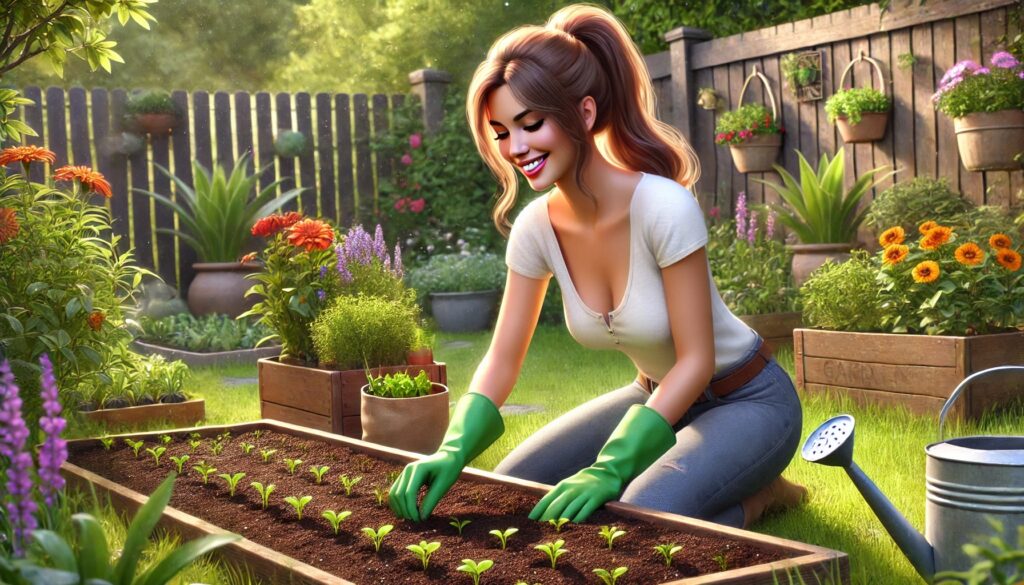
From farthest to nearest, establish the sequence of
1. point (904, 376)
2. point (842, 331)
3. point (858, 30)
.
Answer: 1. point (858, 30)
2. point (842, 331)
3. point (904, 376)

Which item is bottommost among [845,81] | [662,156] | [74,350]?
[74,350]

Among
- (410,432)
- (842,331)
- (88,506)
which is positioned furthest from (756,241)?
(88,506)

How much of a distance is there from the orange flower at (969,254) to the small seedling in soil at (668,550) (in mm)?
2320

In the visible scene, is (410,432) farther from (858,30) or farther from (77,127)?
(77,127)

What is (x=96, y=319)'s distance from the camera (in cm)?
370

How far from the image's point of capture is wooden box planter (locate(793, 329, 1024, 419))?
3762mm

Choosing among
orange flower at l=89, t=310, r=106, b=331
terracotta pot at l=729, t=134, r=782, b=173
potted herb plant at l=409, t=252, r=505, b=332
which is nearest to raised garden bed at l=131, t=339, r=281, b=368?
potted herb plant at l=409, t=252, r=505, b=332

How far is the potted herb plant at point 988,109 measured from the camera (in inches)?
206

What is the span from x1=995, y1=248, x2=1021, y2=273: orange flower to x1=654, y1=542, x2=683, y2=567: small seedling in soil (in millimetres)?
2427

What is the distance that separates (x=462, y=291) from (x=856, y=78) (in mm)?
2896

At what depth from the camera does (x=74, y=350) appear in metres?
3.72

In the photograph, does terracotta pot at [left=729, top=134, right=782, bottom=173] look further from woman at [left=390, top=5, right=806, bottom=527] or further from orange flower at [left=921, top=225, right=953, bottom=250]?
woman at [left=390, top=5, right=806, bottom=527]

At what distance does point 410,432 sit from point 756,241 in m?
3.52

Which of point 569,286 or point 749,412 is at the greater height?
point 569,286
